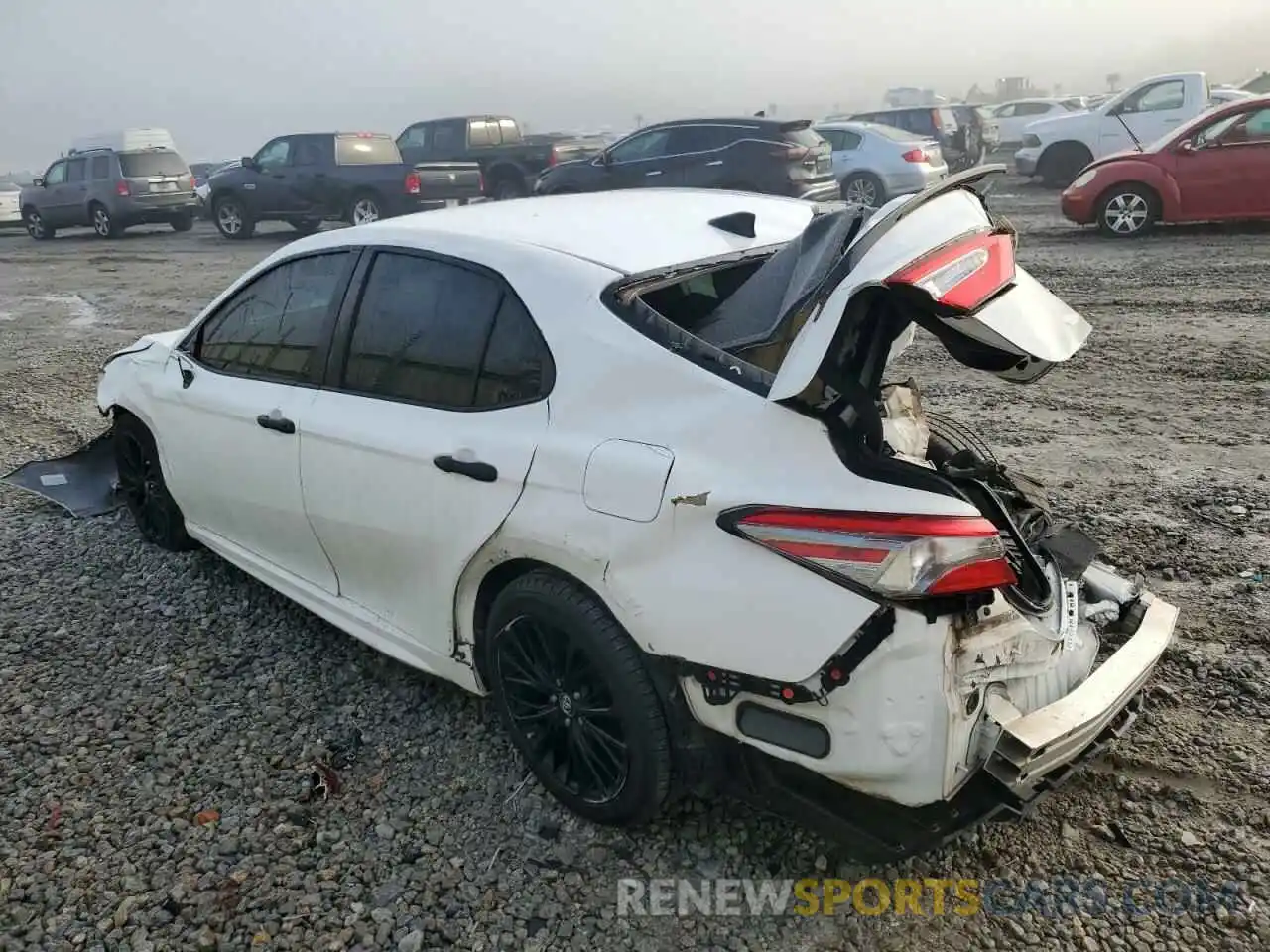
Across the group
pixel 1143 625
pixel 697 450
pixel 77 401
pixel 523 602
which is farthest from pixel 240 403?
pixel 77 401

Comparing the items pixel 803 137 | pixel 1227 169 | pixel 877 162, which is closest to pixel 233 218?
pixel 803 137

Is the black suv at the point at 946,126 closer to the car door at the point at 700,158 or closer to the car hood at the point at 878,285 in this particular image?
the car door at the point at 700,158

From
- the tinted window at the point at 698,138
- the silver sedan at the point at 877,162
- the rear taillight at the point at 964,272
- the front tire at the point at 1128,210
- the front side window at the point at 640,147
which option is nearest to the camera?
the rear taillight at the point at 964,272

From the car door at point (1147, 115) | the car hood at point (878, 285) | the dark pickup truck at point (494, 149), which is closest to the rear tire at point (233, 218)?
the dark pickup truck at point (494, 149)

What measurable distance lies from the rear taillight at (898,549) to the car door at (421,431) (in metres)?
0.83

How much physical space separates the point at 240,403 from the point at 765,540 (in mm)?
2314

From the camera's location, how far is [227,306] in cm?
394

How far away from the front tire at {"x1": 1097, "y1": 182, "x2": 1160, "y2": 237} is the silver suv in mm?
16395

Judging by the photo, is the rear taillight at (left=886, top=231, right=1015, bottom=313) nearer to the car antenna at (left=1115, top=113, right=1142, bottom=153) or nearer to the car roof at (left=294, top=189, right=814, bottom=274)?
the car roof at (left=294, top=189, right=814, bottom=274)

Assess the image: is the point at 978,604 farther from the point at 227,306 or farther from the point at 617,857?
the point at 227,306

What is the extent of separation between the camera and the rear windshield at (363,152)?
672 inches

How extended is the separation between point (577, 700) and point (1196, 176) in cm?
1123

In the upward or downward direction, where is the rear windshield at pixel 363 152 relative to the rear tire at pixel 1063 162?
upward

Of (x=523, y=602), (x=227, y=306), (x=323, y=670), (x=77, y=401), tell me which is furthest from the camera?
(x=77, y=401)
